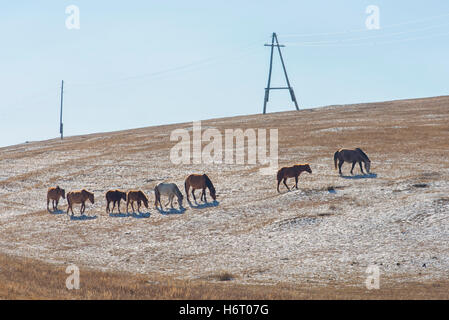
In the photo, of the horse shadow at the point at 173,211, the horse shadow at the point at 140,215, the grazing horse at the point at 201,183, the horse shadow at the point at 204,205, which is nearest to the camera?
the horse shadow at the point at 140,215

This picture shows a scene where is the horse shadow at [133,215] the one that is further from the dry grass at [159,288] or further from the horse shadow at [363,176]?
the horse shadow at [363,176]

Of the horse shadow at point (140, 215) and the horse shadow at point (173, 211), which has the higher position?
the horse shadow at point (173, 211)

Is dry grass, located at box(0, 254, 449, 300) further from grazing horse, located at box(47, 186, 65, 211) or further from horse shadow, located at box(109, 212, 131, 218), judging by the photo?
grazing horse, located at box(47, 186, 65, 211)

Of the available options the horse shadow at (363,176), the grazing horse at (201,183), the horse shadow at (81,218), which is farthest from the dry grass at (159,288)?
the horse shadow at (363,176)

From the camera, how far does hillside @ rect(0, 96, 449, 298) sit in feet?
72.8

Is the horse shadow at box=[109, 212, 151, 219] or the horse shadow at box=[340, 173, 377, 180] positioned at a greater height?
the horse shadow at box=[340, 173, 377, 180]

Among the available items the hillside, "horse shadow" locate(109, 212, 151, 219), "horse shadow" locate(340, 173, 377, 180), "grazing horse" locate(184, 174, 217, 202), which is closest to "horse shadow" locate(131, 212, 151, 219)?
"horse shadow" locate(109, 212, 151, 219)

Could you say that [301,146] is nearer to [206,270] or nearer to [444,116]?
[444,116]

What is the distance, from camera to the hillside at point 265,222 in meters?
22.2

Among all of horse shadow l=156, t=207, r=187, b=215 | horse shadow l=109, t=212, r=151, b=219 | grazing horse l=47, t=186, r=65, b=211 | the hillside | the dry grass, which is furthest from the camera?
grazing horse l=47, t=186, r=65, b=211

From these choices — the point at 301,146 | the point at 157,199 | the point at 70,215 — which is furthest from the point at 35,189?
the point at 301,146

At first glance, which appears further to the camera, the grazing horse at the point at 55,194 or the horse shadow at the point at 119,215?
the grazing horse at the point at 55,194
